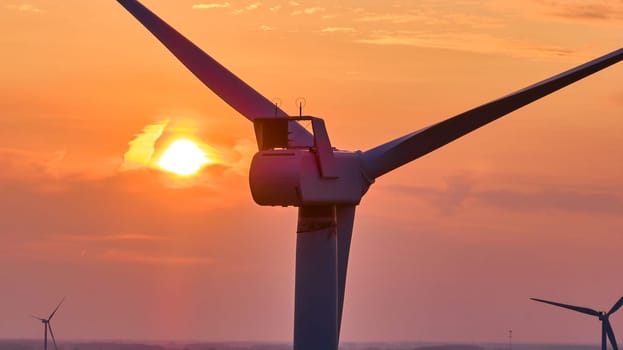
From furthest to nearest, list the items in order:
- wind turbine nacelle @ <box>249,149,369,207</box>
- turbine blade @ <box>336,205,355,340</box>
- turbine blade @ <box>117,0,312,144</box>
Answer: turbine blade @ <box>117,0,312,144</box>, turbine blade @ <box>336,205,355,340</box>, wind turbine nacelle @ <box>249,149,369,207</box>

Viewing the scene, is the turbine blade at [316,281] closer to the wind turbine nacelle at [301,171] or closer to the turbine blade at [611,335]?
Answer: the wind turbine nacelle at [301,171]

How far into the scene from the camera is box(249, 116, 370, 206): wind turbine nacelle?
7456 centimetres

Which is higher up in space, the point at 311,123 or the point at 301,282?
the point at 311,123

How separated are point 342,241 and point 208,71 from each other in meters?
10.8

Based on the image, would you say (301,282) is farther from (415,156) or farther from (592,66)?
(592,66)

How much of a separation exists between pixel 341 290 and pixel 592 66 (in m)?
15.1

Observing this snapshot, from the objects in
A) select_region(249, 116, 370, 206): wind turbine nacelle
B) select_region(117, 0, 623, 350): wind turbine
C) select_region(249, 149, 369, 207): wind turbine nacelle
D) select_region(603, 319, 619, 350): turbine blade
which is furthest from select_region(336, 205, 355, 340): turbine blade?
select_region(603, 319, 619, 350): turbine blade

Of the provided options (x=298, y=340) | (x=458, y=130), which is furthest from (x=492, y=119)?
(x=298, y=340)

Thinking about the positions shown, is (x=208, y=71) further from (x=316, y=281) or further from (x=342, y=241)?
(x=316, y=281)

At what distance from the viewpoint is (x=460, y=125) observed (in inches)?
3095

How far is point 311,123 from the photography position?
3004 inches

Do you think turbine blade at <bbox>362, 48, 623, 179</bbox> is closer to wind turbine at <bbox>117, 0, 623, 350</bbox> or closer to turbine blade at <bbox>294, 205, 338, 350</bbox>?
wind turbine at <bbox>117, 0, 623, 350</bbox>

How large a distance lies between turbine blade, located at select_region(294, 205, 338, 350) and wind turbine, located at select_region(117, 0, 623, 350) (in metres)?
0.04

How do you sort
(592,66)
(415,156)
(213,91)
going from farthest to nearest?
(213,91) < (415,156) < (592,66)
